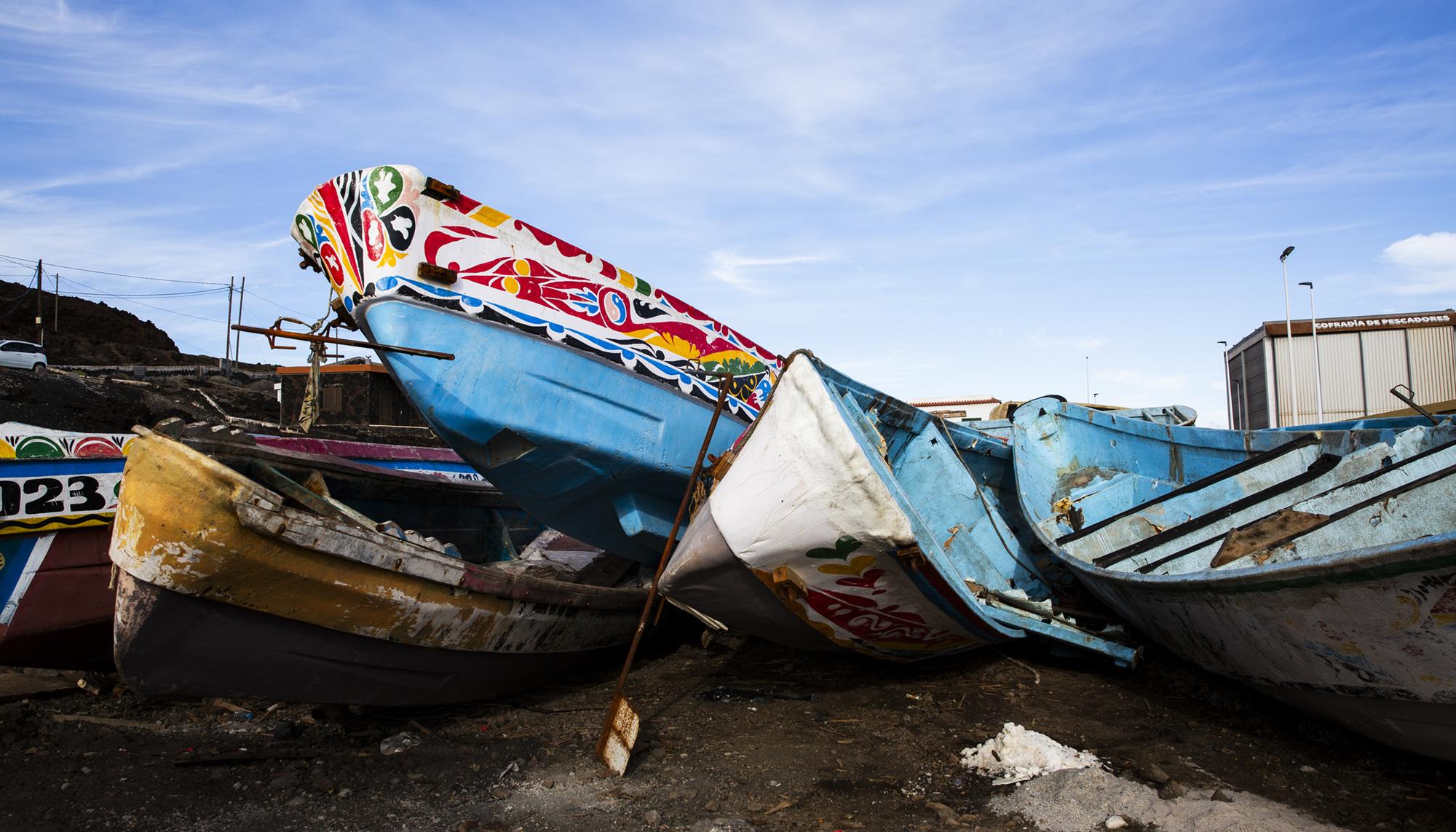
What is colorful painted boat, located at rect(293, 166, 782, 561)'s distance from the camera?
5.05 meters

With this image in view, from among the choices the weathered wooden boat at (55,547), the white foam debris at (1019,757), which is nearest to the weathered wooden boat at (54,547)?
the weathered wooden boat at (55,547)

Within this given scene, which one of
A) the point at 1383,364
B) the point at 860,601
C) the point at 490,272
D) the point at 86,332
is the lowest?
the point at 860,601

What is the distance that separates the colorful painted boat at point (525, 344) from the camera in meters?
5.05

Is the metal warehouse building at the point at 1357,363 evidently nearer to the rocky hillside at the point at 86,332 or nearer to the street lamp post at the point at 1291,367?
the street lamp post at the point at 1291,367

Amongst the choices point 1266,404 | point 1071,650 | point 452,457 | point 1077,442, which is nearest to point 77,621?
point 452,457

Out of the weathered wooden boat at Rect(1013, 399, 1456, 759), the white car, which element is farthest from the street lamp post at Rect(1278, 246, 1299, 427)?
the white car

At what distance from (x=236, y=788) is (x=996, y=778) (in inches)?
A: 132

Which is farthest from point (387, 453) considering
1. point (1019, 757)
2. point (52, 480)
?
point (1019, 757)

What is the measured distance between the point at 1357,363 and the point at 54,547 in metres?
21.5

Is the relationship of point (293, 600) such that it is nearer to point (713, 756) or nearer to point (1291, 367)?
point (713, 756)

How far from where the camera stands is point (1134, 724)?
4.26m

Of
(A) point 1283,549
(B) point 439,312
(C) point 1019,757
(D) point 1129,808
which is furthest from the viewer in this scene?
(B) point 439,312

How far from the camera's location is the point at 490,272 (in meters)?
Result: 5.23

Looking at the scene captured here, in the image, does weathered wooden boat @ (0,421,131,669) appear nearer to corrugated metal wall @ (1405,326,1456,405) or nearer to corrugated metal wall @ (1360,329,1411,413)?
corrugated metal wall @ (1360,329,1411,413)
